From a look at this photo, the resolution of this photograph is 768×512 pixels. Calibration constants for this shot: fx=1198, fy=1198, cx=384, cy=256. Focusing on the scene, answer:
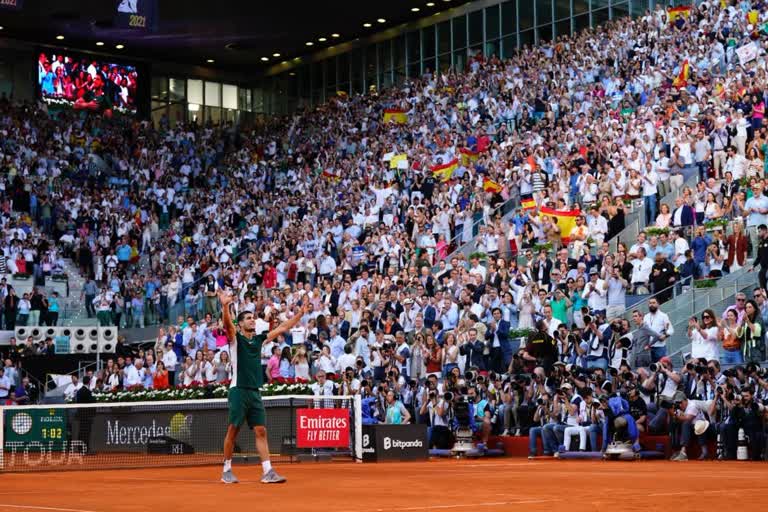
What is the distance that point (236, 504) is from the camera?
11211 millimetres

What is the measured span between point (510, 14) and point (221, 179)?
14.4 metres

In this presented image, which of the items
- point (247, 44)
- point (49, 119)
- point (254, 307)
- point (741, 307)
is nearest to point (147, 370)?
point (254, 307)

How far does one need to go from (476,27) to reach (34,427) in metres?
34.6

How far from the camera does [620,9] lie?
1807 inches

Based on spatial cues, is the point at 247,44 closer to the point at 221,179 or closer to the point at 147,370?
the point at 221,179

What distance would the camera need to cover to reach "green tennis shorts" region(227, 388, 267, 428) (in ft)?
47.2

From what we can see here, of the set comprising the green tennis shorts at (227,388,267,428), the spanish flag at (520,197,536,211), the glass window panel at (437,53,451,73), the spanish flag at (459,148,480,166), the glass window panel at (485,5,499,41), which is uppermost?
the glass window panel at (485,5,499,41)

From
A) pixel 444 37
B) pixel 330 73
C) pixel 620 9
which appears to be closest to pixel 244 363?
pixel 620 9

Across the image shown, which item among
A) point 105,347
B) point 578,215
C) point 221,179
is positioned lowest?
point 105,347

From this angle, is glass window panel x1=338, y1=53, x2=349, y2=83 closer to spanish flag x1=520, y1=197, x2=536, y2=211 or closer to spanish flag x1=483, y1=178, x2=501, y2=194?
spanish flag x1=483, y1=178, x2=501, y2=194

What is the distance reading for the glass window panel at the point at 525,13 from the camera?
163 ft

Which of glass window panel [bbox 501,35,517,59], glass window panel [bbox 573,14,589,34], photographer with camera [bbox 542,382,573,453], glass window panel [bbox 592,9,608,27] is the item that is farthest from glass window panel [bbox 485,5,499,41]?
photographer with camera [bbox 542,382,573,453]

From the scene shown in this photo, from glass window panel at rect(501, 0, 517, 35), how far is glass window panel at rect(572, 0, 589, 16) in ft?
10.6

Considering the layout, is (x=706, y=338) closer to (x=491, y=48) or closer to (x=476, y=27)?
(x=491, y=48)
